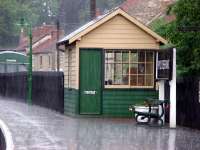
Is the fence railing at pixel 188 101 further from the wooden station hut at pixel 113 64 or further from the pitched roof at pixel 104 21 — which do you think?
the pitched roof at pixel 104 21

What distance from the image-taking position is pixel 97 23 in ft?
89.9


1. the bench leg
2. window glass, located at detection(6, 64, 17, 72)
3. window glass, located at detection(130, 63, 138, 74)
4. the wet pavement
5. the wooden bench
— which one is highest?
window glass, located at detection(6, 64, 17, 72)

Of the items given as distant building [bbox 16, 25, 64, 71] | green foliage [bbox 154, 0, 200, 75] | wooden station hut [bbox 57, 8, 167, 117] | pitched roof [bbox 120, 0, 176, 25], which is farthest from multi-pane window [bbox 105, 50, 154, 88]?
distant building [bbox 16, 25, 64, 71]

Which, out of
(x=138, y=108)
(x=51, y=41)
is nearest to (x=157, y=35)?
(x=138, y=108)

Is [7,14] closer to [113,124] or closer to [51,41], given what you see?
[51,41]

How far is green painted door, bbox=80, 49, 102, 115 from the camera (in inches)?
1077

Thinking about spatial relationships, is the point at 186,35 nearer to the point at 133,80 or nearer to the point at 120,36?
the point at 120,36

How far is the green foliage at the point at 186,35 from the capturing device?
955 inches

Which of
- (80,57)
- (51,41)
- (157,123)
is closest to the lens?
(157,123)

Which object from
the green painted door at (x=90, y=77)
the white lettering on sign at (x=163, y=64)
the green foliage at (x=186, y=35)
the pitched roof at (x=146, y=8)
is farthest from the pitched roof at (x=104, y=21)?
the pitched roof at (x=146, y=8)

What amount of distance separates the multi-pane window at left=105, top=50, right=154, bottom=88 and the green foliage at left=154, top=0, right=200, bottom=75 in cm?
251

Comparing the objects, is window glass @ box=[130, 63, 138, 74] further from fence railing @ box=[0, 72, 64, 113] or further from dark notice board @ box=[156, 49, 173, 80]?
fence railing @ box=[0, 72, 64, 113]

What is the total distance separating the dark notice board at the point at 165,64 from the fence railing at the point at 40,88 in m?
8.16

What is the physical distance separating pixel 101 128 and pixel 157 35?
6.80 m
